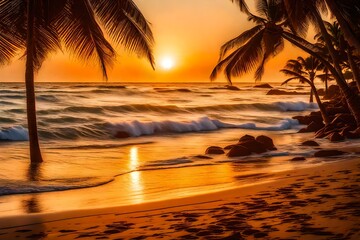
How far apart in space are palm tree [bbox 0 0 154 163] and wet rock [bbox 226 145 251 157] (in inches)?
170

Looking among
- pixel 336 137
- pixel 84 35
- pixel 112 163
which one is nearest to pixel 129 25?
pixel 84 35

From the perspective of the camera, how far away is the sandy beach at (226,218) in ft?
18.1

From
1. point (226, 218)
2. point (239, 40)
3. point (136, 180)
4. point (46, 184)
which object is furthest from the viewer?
point (239, 40)

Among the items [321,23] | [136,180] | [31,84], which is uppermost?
[321,23]

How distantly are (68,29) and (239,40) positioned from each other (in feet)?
30.3

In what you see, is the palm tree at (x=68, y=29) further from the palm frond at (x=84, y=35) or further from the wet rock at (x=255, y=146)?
the wet rock at (x=255, y=146)

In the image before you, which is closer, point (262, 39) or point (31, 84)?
point (31, 84)

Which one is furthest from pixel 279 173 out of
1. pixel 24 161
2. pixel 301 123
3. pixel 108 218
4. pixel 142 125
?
pixel 301 123

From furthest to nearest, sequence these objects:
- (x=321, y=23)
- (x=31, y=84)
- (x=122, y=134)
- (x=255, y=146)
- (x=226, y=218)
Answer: (x=122, y=134) → (x=321, y=23) → (x=255, y=146) → (x=31, y=84) → (x=226, y=218)

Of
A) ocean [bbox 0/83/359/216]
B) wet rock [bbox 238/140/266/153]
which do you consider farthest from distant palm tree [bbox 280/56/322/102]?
wet rock [bbox 238/140/266/153]

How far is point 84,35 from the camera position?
14.2m

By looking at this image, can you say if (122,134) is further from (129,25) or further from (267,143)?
(129,25)

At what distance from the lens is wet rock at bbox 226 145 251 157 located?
1600cm

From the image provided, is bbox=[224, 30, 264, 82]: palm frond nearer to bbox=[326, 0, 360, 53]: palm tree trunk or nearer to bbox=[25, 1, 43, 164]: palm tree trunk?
bbox=[326, 0, 360, 53]: palm tree trunk
